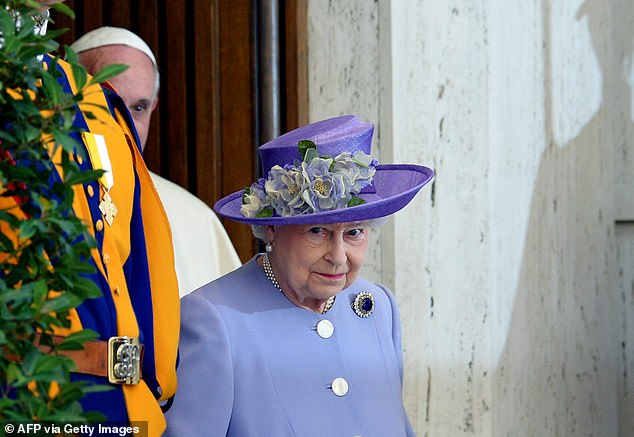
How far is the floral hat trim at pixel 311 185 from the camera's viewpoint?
2.38 meters

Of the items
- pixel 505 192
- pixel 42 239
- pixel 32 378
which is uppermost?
pixel 42 239

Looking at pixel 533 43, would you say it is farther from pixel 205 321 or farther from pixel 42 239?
pixel 42 239

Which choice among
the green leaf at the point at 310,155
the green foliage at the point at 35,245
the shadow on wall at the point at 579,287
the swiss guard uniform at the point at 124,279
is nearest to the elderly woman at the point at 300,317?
the green leaf at the point at 310,155

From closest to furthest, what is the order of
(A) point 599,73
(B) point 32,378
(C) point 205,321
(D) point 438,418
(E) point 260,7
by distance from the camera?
(B) point 32,378 → (C) point 205,321 → (D) point 438,418 → (E) point 260,7 → (A) point 599,73

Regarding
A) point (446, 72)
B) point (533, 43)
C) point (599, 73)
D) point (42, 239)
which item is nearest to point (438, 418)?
point (446, 72)

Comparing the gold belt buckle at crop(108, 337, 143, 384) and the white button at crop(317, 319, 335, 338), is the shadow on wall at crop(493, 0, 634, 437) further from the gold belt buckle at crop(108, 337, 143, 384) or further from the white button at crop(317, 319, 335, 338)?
the gold belt buckle at crop(108, 337, 143, 384)

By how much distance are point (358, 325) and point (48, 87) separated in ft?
4.32

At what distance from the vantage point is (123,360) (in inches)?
79.7

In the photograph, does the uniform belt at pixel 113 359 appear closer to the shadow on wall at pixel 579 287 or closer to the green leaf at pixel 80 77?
the green leaf at pixel 80 77

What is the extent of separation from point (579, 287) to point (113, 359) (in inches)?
138

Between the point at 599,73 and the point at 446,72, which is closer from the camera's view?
the point at 446,72

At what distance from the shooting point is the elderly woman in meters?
2.35

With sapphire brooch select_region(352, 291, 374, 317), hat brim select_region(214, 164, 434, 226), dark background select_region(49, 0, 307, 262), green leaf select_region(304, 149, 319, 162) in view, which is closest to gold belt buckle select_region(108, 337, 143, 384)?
hat brim select_region(214, 164, 434, 226)

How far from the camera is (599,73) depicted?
5.30 m
